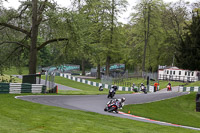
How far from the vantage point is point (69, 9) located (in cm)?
2247

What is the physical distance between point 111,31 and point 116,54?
456cm

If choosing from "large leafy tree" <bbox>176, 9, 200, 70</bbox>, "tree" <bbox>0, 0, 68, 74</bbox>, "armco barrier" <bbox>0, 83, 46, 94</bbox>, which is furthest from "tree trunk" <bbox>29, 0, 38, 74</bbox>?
"large leafy tree" <bbox>176, 9, 200, 70</bbox>

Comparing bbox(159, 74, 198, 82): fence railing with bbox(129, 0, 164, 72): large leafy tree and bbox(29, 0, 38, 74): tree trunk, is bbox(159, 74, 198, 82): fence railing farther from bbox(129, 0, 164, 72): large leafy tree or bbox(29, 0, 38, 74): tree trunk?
bbox(29, 0, 38, 74): tree trunk

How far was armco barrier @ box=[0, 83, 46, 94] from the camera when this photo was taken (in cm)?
1955

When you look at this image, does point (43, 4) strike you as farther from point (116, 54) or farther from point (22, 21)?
point (116, 54)

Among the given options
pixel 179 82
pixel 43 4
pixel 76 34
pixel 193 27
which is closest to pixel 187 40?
pixel 193 27

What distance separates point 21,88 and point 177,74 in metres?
39.0

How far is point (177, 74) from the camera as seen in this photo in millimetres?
53875

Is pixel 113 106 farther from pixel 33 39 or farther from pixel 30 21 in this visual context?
pixel 30 21

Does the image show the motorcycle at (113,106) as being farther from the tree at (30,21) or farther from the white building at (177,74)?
the white building at (177,74)

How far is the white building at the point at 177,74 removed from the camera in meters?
51.3

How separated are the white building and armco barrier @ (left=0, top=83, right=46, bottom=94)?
35.6 m

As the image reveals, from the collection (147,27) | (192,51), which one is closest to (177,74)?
(147,27)

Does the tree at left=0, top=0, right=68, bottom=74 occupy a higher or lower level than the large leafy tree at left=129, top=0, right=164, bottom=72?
lower
